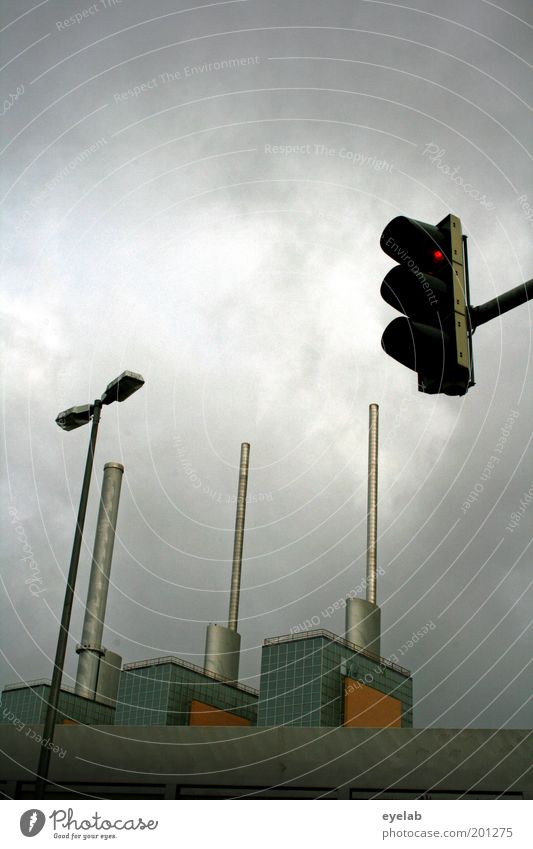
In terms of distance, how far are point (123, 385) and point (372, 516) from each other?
1633 inches

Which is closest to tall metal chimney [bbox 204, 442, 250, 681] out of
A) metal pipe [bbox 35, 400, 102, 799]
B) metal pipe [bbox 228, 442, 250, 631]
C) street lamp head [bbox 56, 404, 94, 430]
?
metal pipe [bbox 228, 442, 250, 631]

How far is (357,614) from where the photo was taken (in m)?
53.9

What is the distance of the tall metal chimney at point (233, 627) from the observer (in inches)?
2319

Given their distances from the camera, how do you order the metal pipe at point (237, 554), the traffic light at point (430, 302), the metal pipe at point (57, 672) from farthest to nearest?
the metal pipe at point (237, 554) → the metal pipe at point (57, 672) → the traffic light at point (430, 302)

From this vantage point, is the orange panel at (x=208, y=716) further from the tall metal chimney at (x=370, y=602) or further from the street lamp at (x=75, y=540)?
the street lamp at (x=75, y=540)

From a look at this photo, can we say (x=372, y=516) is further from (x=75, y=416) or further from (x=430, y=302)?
(x=430, y=302)

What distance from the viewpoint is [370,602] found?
54938mm

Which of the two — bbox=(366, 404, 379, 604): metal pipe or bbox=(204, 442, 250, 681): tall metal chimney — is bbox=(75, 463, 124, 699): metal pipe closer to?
bbox=(204, 442, 250, 681): tall metal chimney

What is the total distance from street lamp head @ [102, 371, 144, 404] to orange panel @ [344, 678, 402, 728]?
44.0 metres

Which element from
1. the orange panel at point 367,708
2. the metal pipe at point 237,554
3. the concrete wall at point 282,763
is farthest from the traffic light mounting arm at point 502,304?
the metal pipe at point 237,554

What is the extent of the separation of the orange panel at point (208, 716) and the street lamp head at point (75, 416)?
47614mm

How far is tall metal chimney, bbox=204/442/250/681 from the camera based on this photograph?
193ft
